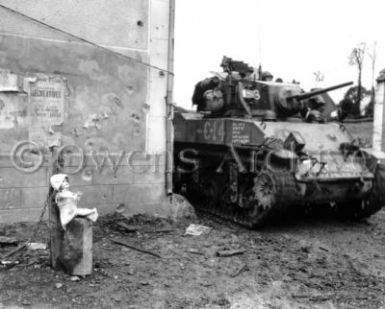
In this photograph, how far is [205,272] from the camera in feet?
18.3

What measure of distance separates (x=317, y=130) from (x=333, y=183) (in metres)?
1.21

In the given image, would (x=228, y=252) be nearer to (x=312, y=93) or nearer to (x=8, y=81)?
(x=8, y=81)

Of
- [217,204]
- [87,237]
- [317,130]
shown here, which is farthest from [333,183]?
[87,237]

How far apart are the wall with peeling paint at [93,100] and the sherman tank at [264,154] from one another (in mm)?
1547

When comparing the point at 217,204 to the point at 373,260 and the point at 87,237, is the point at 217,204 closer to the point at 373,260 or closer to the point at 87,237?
the point at 373,260

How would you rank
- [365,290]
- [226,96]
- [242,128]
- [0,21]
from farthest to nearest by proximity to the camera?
1. [226,96]
2. [242,128]
3. [0,21]
4. [365,290]

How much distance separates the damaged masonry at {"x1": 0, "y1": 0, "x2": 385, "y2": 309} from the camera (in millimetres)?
5008

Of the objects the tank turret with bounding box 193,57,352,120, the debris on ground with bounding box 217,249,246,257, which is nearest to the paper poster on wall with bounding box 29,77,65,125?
the debris on ground with bounding box 217,249,246,257

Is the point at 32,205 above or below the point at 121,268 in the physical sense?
above

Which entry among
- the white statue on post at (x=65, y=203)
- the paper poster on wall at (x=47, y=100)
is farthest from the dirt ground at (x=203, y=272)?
the paper poster on wall at (x=47, y=100)

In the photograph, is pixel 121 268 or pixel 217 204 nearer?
pixel 121 268

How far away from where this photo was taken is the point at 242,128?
8.55 m

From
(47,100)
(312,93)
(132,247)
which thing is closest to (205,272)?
(132,247)

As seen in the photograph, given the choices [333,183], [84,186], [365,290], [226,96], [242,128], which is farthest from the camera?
[226,96]
